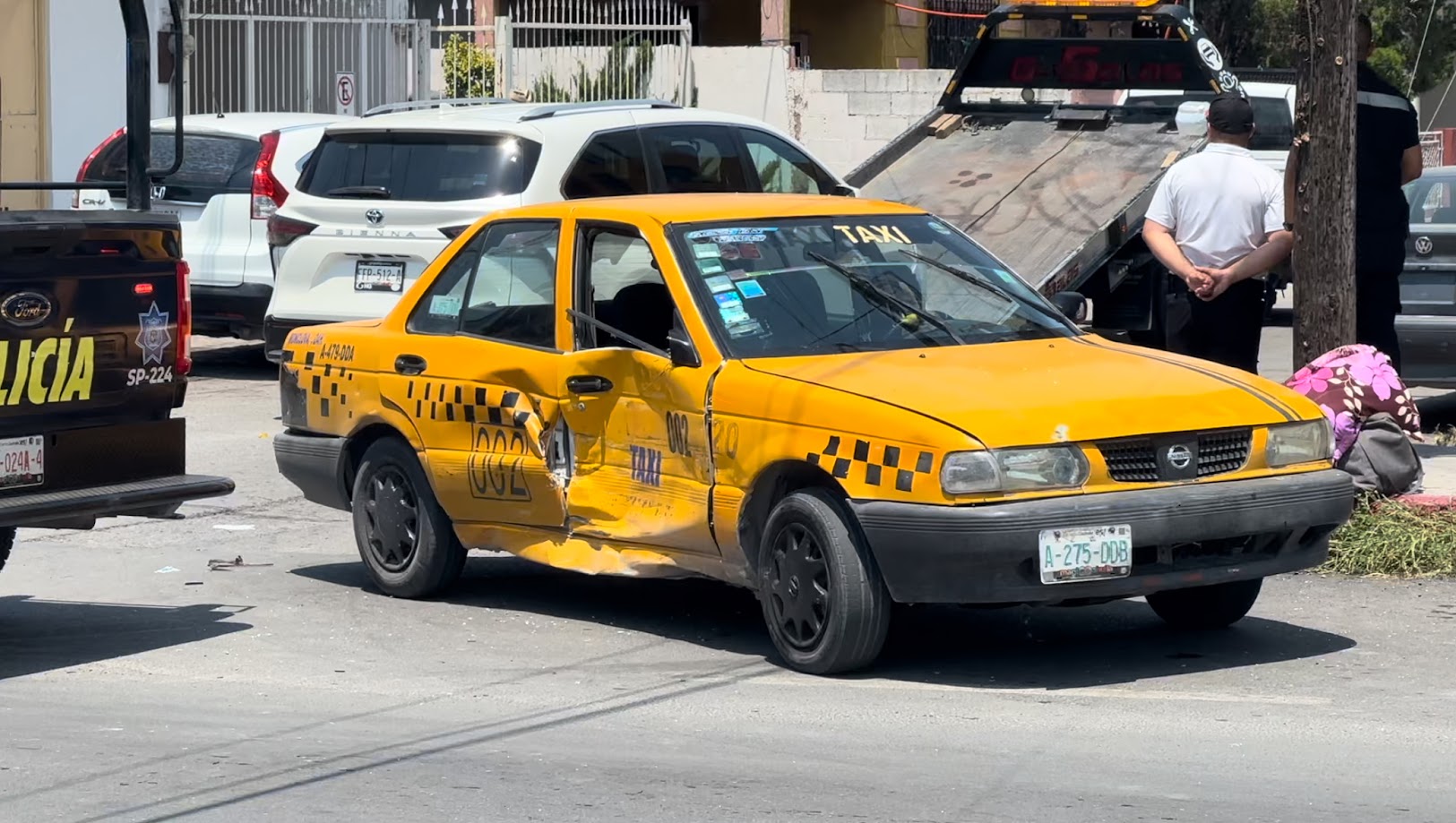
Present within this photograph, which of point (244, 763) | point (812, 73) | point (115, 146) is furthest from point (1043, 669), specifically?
point (812, 73)

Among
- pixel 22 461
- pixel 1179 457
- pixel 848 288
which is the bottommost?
pixel 22 461

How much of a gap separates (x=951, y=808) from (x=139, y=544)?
5688 millimetres

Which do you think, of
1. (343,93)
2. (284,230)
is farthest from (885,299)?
(343,93)

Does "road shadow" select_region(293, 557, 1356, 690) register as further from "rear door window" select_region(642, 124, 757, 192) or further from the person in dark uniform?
"rear door window" select_region(642, 124, 757, 192)

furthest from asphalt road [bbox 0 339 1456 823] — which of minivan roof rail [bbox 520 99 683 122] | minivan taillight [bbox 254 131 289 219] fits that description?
A: minivan taillight [bbox 254 131 289 219]

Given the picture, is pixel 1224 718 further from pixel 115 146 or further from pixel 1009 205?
pixel 115 146

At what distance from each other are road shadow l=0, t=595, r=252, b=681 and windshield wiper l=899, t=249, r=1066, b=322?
291cm

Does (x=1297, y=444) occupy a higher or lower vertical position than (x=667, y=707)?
higher

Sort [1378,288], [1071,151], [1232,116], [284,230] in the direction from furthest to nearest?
[1071,151] < [284,230] < [1378,288] < [1232,116]

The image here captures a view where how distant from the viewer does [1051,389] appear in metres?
6.68

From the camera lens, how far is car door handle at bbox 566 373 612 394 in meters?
7.60

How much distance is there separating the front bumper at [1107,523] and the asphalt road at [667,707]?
358 millimetres

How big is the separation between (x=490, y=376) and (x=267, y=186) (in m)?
6.85

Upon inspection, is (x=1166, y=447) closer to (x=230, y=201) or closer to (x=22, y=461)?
(x=22, y=461)
